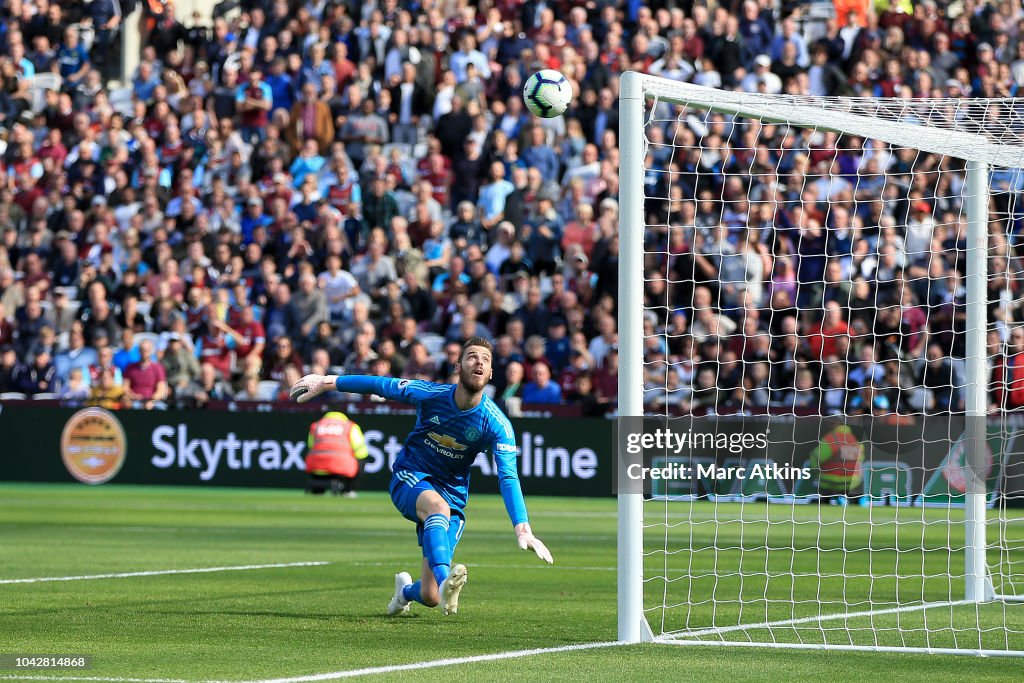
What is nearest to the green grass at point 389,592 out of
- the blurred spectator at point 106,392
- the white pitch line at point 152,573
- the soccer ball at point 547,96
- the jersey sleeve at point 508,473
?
the white pitch line at point 152,573

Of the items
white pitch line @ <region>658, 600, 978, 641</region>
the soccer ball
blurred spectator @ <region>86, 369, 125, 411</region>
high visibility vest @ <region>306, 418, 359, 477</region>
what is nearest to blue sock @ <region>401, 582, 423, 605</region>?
white pitch line @ <region>658, 600, 978, 641</region>

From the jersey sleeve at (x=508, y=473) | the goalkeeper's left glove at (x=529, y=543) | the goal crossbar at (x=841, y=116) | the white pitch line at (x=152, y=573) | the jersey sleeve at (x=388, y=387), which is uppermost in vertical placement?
the goal crossbar at (x=841, y=116)

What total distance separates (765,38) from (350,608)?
15682mm

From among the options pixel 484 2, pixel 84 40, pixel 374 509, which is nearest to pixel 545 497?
pixel 374 509

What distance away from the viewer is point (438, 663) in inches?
325

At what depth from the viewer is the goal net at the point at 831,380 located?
33.6 feet

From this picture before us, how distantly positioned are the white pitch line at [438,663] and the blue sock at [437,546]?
1.11 metres

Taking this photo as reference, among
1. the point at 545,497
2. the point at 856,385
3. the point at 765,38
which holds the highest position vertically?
the point at 765,38

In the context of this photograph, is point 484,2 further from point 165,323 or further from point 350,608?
point 350,608

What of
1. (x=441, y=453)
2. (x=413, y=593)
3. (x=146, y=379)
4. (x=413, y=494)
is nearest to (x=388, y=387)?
(x=441, y=453)

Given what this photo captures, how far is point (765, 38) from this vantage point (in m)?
24.5

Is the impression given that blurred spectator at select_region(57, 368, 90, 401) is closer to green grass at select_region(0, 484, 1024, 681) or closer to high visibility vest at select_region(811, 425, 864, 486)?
green grass at select_region(0, 484, 1024, 681)

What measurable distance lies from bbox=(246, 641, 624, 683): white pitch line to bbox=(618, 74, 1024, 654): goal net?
442 millimetres

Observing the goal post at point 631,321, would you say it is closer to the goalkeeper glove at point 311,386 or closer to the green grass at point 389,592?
the green grass at point 389,592
